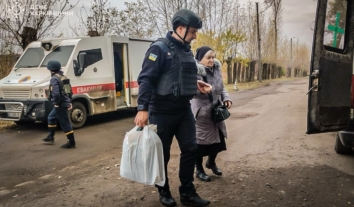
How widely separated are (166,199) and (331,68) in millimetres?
2173

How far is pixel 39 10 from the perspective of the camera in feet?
44.1

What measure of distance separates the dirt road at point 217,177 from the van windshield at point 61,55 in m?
2.16

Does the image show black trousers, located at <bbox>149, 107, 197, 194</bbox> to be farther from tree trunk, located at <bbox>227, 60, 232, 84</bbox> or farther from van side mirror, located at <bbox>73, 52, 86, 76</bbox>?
tree trunk, located at <bbox>227, 60, 232, 84</bbox>

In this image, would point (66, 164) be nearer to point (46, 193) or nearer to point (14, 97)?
point (46, 193)

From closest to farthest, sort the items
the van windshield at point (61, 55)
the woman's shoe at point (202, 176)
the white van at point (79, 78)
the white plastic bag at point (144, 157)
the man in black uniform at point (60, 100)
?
the white plastic bag at point (144, 157) < the woman's shoe at point (202, 176) < the man in black uniform at point (60, 100) < the white van at point (79, 78) < the van windshield at point (61, 55)

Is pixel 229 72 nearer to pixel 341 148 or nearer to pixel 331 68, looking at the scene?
pixel 341 148

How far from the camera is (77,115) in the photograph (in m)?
8.76

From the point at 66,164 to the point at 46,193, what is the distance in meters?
1.35

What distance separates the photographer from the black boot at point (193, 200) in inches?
137

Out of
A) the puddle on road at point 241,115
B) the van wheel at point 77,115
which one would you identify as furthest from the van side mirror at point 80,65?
the puddle on road at point 241,115

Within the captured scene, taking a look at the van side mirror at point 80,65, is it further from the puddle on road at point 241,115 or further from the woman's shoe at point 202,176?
the woman's shoe at point 202,176

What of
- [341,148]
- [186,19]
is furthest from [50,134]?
[341,148]

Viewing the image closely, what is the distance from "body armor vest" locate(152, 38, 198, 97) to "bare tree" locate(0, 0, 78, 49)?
1143cm

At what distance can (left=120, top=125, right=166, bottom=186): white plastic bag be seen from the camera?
3168 mm
